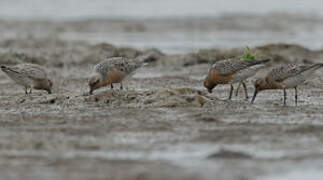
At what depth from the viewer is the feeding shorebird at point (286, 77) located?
12116mm

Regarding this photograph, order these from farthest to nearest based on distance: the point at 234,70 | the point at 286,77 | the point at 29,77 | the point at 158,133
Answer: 1. the point at 29,77
2. the point at 234,70
3. the point at 286,77
4. the point at 158,133

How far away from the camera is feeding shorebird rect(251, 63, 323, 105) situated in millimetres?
12116

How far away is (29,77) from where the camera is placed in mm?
13234

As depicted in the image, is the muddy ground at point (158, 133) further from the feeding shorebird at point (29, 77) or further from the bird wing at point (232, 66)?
the bird wing at point (232, 66)

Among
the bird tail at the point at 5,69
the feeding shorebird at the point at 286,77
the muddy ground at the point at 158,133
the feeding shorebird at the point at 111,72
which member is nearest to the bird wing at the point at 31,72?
the bird tail at the point at 5,69

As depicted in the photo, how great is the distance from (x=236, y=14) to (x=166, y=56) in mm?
13063

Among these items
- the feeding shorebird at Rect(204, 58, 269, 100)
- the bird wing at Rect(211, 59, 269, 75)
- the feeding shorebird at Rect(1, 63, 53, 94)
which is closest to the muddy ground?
the feeding shorebird at Rect(1, 63, 53, 94)

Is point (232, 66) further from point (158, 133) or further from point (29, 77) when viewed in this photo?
point (158, 133)

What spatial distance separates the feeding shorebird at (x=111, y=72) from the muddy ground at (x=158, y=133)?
0.41 meters

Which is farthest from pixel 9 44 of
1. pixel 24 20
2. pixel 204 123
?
pixel 204 123

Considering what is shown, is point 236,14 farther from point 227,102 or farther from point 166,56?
point 227,102

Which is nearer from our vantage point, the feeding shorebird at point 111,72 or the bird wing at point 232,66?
the feeding shorebird at point 111,72

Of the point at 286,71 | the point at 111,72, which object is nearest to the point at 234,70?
the point at 286,71

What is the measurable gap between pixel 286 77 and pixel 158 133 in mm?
3444
